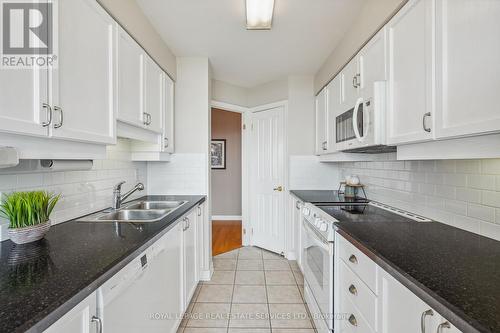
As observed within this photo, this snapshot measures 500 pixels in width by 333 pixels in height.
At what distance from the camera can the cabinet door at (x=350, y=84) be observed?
1.92 meters

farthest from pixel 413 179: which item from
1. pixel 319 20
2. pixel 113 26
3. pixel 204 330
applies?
pixel 113 26

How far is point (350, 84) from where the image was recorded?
204cm

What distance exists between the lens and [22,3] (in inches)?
35.9

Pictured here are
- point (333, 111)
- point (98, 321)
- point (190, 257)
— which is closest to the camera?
point (98, 321)

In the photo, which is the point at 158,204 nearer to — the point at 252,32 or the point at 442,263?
the point at 252,32

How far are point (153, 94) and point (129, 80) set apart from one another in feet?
1.38

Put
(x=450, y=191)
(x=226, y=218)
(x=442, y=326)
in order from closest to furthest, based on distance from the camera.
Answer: (x=442, y=326), (x=450, y=191), (x=226, y=218)

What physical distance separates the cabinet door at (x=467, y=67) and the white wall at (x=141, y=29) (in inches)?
68.7

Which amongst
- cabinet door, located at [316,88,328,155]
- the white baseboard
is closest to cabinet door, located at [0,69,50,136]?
cabinet door, located at [316,88,328,155]

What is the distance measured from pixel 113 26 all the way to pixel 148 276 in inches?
59.0

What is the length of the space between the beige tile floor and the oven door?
31cm

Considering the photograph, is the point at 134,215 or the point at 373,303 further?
the point at 134,215

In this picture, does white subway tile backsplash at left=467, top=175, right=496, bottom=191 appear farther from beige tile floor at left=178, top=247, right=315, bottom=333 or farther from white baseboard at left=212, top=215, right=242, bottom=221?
Result: white baseboard at left=212, top=215, right=242, bottom=221

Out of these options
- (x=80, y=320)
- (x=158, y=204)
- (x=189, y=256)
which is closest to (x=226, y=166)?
(x=158, y=204)
